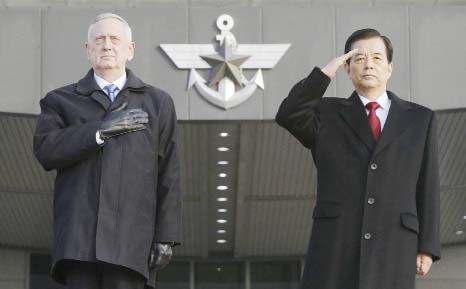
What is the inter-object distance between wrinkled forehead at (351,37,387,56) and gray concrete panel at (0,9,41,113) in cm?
1000

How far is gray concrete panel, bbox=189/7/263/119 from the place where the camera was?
1591cm

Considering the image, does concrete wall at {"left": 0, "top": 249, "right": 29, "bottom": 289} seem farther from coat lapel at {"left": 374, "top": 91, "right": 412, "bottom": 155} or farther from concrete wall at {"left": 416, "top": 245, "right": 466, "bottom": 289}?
coat lapel at {"left": 374, "top": 91, "right": 412, "bottom": 155}

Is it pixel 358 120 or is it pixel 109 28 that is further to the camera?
pixel 358 120

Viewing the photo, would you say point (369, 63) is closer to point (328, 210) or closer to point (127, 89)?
point (328, 210)

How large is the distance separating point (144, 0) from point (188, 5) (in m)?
0.52

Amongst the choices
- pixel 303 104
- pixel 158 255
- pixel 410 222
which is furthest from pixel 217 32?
pixel 158 255

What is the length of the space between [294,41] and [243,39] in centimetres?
61

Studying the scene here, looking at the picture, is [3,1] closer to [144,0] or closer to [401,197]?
[144,0]

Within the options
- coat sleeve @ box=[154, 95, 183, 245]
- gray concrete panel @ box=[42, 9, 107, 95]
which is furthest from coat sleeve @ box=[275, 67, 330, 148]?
gray concrete panel @ box=[42, 9, 107, 95]

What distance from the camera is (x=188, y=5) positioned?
1609 centimetres

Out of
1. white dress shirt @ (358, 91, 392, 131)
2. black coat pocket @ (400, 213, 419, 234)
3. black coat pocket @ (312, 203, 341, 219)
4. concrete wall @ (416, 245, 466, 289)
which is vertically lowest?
concrete wall @ (416, 245, 466, 289)

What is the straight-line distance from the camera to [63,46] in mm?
15875

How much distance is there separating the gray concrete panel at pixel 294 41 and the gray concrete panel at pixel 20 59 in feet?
8.81

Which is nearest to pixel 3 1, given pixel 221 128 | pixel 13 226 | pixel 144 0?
pixel 144 0
